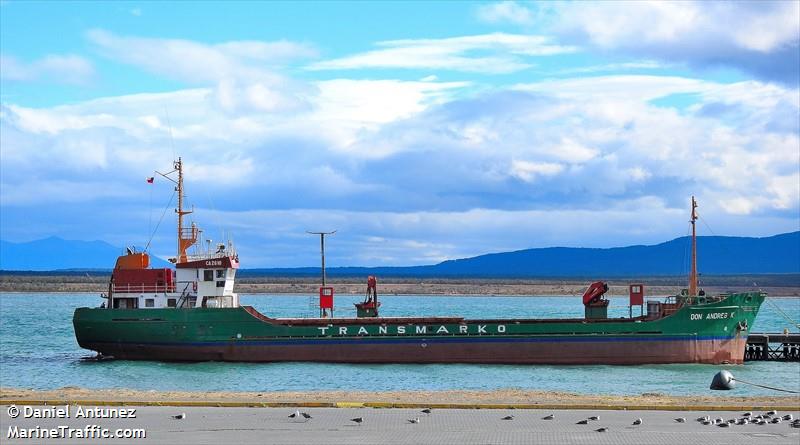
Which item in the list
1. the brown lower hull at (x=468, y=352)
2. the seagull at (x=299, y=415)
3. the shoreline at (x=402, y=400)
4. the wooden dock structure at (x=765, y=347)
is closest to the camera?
the seagull at (x=299, y=415)

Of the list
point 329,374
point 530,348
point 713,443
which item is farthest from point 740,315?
point 713,443

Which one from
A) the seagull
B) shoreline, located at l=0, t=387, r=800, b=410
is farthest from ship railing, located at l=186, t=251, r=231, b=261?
the seagull

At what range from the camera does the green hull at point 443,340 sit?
49.4 m

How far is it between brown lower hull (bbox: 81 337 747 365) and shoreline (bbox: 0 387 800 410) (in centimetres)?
1788

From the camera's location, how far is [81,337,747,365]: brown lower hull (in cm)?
4938

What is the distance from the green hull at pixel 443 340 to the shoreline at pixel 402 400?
17.9 meters

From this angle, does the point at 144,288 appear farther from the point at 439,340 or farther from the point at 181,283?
the point at 439,340

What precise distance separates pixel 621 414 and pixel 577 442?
4.24 meters

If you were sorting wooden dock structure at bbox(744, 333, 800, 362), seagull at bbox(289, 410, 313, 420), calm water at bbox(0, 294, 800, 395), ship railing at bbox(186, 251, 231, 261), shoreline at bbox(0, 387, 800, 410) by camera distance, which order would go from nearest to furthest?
1. seagull at bbox(289, 410, 313, 420)
2. shoreline at bbox(0, 387, 800, 410)
3. calm water at bbox(0, 294, 800, 395)
4. ship railing at bbox(186, 251, 231, 261)
5. wooden dock structure at bbox(744, 333, 800, 362)

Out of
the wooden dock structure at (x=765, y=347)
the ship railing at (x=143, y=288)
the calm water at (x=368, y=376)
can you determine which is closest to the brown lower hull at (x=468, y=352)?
the calm water at (x=368, y=376)

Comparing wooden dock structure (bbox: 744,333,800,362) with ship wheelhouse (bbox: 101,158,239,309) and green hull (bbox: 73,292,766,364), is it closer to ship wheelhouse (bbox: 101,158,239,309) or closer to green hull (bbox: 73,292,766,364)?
green hull (bbox: 73,292,766,364)

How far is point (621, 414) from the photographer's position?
24453mm

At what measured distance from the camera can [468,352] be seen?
163 ft

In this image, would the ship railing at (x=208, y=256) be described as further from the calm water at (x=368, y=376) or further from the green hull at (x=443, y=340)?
the calm water at (x=368, y=376)
